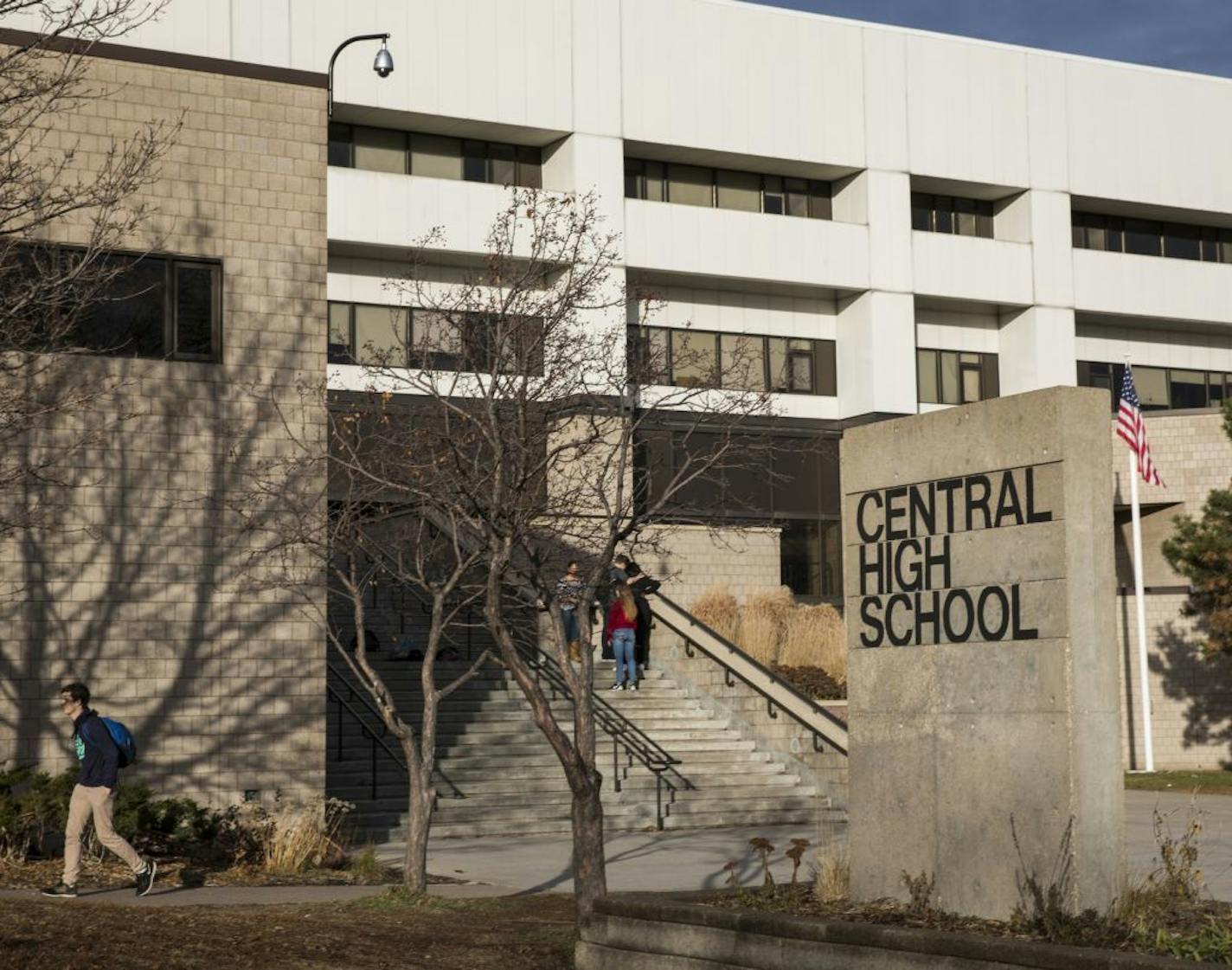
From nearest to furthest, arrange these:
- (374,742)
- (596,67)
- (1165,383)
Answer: (374,742) < (596,67) < (1165,383)

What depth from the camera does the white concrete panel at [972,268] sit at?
4622 centimetres

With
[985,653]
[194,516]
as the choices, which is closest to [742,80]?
[194,516]

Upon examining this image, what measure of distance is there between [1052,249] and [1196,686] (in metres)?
14.4

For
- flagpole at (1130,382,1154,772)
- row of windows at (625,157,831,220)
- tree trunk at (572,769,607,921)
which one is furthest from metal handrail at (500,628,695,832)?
row of windows at (625,157,831,220)

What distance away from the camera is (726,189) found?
45.6 meters

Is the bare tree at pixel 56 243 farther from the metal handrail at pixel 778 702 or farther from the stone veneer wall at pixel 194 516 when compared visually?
the metal handrail at pixel 778 702

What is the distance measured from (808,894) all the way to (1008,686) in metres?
2.31

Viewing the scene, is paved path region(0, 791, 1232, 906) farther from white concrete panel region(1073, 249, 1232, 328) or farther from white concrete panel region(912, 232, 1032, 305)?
white concrete panel region(1073, 249, 1232, 328)

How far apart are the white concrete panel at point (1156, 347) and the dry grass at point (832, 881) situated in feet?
124

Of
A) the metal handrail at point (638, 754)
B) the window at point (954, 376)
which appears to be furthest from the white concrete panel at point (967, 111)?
the metal handrail at point (638, 754)

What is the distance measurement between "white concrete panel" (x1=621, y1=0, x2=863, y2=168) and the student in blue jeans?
732 inches

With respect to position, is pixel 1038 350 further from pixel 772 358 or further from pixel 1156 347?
pixel 772 358

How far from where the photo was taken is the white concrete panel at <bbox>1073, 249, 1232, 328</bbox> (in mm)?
48312

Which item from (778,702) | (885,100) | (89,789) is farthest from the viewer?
(885,100)
